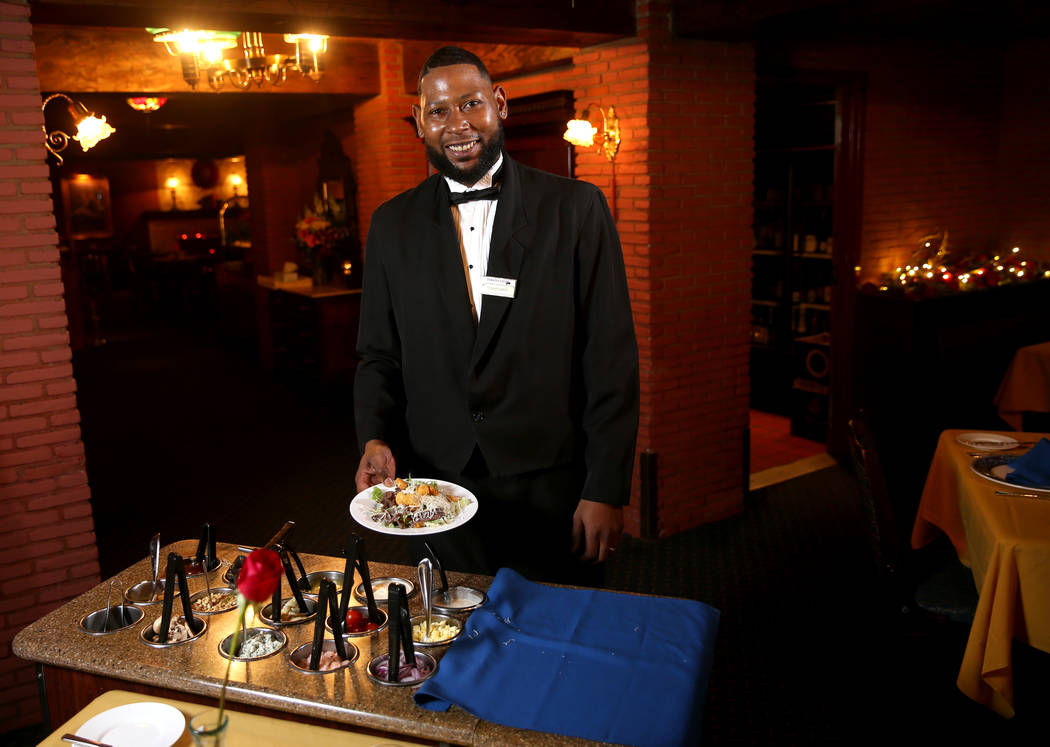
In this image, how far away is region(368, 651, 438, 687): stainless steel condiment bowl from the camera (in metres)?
1.68

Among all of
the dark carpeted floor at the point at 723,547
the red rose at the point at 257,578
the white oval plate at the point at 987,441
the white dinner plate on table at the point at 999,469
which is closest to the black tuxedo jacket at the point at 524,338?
the red rose at the point at 257,578

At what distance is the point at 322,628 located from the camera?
5.78ft

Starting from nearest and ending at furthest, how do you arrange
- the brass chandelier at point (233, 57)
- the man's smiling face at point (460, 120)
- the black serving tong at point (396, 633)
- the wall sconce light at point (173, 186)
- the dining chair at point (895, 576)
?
the black serving tong at point (396, 633)
the man's smiling face at point (460, 120)
the dining chair at point (895, 576)
the brass chandelier at point (233, 57)
the wall sconce light at point (173, 186)

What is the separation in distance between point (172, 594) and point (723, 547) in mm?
3574

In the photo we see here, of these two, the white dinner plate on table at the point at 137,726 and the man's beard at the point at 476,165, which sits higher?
the man's beard at the point at 476,165

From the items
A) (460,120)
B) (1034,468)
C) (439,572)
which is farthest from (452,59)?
(1034,468)

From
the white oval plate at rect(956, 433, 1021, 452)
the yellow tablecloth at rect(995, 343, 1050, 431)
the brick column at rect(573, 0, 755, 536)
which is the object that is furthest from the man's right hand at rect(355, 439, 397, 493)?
the yellow tablecloth at rect(995, 343, 1050, 431)

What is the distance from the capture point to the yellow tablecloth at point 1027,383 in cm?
556

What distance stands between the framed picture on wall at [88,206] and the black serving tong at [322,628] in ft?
64.1

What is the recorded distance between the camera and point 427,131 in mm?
2182

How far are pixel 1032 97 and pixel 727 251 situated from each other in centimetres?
358

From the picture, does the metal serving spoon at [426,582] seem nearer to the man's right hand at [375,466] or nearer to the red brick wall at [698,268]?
the man's right hand at [375,466]

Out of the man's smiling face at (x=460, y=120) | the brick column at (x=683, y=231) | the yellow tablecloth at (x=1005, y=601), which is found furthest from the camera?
the brick column at (x=683, y=231)

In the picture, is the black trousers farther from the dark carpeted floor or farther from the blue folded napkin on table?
the dark carpeted floor
